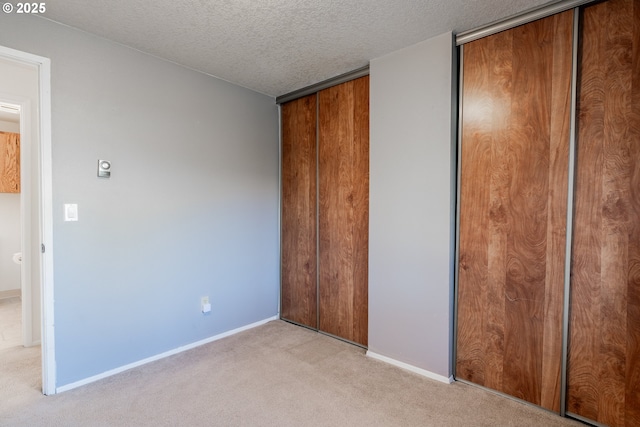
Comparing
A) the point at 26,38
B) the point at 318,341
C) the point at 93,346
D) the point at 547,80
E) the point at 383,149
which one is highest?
the point at 26,38

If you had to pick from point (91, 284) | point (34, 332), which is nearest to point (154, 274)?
point (91, 284)

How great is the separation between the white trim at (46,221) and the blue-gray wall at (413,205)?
90.5 inches

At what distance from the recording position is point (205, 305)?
2.91 m

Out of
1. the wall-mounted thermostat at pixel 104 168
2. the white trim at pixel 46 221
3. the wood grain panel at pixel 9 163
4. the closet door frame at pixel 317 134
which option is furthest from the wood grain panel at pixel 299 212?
the wood grain panel at pixel 9 163

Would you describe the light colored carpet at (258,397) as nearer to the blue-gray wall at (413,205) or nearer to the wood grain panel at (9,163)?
the blue-gray wall at (413,205)

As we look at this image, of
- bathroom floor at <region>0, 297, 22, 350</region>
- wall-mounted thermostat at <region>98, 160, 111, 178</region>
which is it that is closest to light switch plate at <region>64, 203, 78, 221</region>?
wall-mounted thermostat at <region>98, 160, 111, 178</region>

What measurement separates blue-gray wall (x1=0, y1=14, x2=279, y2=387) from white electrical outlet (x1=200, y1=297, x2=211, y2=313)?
41 millimetres

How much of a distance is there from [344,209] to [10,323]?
151 inches

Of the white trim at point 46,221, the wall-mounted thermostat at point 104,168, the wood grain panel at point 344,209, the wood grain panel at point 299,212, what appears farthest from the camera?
the wood grain panel at point 299,212

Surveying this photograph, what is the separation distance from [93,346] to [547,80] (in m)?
3.53

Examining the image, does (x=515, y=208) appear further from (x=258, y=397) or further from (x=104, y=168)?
(x=104, y=168)

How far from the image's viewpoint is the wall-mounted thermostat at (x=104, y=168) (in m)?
2.29

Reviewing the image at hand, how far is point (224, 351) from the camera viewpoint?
276 cm

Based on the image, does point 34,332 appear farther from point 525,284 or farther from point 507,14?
point 507,14
